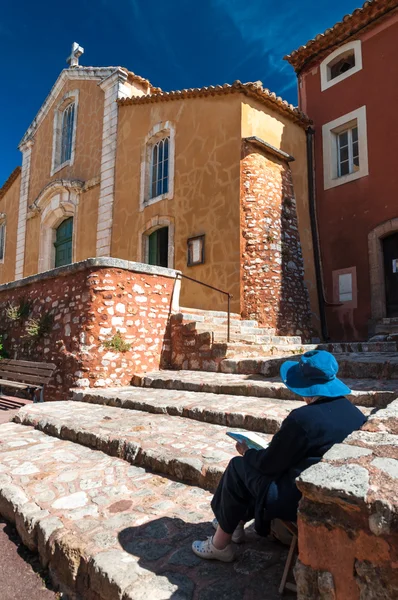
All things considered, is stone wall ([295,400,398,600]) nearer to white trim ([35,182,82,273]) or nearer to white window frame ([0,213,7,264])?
white trim ([35,182,82,273])

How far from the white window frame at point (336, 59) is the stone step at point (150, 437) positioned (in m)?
11.2

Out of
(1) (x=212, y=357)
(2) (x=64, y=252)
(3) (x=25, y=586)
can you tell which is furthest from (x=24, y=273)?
(3) (x=25, y=586)

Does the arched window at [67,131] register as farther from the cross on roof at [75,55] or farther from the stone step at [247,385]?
the stone step at [247,385]

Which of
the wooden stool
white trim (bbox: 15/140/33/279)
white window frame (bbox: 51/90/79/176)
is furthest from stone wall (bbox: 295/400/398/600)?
white trim (bbox: 15/140/33/279)

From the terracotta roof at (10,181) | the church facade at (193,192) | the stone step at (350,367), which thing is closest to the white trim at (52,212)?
the church facade at (193,192)

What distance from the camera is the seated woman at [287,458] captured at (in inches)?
79.2

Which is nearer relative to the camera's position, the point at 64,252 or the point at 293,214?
the point at 293,214

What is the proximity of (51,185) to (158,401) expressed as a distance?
41.6 ft

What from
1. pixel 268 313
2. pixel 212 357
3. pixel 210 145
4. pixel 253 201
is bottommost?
pixel 212 357

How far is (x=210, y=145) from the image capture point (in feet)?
37.1

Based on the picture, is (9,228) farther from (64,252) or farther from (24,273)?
(64,252)

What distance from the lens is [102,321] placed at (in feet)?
24.5

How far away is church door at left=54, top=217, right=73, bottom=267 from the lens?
15.9 metres

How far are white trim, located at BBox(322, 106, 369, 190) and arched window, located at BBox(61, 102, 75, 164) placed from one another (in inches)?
394
